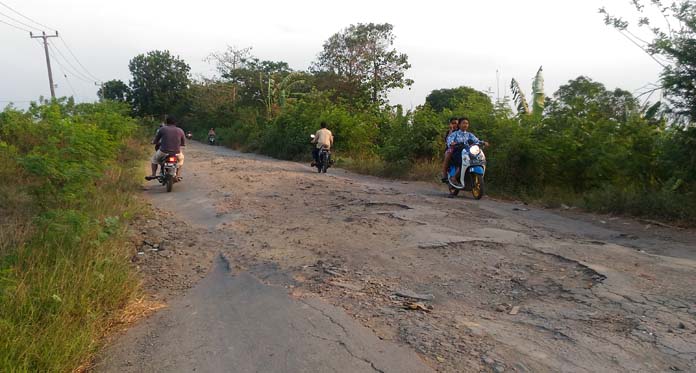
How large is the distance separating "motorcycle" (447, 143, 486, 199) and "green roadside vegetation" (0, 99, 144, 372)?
596cm

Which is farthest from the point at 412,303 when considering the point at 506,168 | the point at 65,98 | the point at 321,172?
the point at 65,98

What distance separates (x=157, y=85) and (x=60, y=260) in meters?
58.3

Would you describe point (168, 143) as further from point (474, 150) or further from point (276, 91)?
point (276, 91)

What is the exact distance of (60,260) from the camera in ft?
14.3

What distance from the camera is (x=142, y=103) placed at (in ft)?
193

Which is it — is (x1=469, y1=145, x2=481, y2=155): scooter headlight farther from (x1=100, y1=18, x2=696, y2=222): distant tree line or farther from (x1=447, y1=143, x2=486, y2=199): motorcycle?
(x1=100, y1=18, x2=696, y2=222): distant tree line

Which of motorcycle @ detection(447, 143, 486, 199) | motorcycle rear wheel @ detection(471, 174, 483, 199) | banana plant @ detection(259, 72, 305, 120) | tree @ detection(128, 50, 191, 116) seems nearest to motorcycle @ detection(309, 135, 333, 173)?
motorcycle @ detection(447, 143, 486, 199)

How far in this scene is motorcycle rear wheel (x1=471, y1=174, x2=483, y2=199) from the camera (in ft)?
33.4

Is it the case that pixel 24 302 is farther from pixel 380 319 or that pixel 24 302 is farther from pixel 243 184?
pixel 243 184

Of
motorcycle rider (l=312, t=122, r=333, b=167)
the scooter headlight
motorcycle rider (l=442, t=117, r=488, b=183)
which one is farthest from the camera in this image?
motorcycle rider (l=312, t=122, r=333, b=167)

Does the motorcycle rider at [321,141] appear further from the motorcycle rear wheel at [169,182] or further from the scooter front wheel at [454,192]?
the scooter front wheel at [454,192]

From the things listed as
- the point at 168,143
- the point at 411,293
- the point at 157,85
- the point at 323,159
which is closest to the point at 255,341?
the point at 411,293

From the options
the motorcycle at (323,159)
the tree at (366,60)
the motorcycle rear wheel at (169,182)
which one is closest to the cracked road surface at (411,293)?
the motorcycle rear wheel at (169,182)

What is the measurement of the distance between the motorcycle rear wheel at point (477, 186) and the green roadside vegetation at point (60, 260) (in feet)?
20.0
